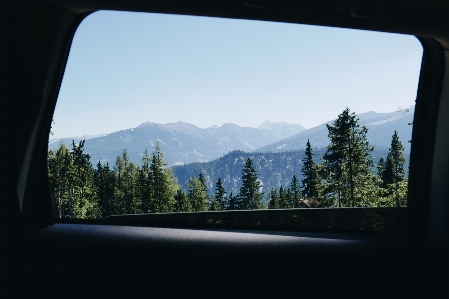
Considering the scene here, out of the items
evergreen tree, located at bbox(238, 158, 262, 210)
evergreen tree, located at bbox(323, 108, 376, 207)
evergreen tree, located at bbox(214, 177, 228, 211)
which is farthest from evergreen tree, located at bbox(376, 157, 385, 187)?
evergreen tree, located at bbox(214, 177, 228, 211)

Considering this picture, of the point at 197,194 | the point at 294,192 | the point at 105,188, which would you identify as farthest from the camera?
the point at 197,194

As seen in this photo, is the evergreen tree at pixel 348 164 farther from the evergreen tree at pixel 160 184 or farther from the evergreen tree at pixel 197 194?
the evergreen tree at pixel 160 184

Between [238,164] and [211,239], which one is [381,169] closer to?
[211,239]

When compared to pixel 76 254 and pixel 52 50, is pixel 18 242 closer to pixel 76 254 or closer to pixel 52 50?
pixel 76 254

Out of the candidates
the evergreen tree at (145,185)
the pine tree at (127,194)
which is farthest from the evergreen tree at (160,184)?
the pine tree at (127,194)

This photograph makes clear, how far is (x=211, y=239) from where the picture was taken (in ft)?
8.63

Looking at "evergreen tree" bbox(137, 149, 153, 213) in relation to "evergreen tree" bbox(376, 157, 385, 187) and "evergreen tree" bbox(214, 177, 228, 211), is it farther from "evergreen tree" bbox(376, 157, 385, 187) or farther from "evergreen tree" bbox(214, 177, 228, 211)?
"evergreen tree" bbox(376, 157, 385, 187)

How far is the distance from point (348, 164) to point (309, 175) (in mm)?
5904

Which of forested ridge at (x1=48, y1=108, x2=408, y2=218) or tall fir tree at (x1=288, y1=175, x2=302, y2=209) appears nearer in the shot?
forested ridge at (x1=48, y1=108, x2=408, y2=218)

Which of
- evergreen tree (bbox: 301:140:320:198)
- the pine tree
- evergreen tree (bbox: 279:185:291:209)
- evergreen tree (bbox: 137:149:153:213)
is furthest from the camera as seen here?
the pine tree

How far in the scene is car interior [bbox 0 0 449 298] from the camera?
238 centimetres

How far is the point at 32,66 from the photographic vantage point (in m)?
2.53

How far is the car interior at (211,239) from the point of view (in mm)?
2381

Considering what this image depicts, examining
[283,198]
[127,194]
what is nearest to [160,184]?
[127,194]
